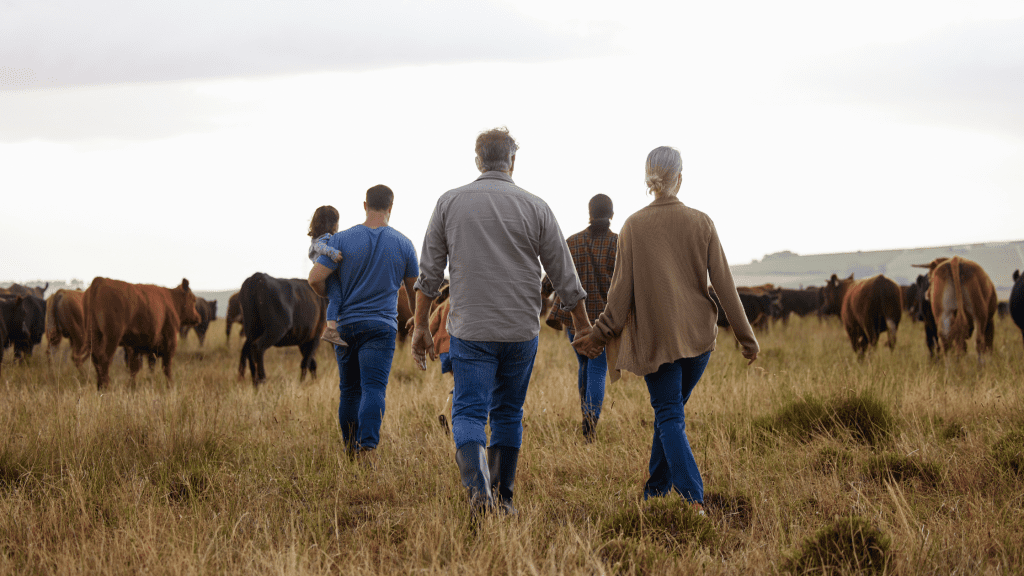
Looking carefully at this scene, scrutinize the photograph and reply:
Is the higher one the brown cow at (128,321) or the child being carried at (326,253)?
the child being carried at (326,253)

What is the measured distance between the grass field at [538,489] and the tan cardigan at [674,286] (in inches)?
32.3

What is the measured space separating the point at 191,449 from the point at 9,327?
12.0 metres

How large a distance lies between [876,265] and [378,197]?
77.3 metres

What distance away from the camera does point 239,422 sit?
21.9 feet

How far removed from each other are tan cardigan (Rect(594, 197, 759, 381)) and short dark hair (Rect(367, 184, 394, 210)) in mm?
2129

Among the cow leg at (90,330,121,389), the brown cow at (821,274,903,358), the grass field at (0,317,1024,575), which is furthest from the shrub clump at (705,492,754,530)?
the brown cow at (821,274,903,358)

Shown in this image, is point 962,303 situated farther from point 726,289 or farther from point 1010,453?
point 726,289

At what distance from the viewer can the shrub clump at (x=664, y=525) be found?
353cm

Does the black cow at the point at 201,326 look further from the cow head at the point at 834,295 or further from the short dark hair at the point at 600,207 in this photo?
the cow head at the point at 834,295

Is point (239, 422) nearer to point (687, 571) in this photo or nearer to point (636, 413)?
point (636, 413)

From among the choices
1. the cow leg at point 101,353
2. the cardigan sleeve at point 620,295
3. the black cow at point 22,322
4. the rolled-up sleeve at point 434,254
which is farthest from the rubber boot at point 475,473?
the black cow at point 22,322

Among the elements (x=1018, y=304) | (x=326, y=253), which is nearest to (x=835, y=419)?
(x=326, y=253)

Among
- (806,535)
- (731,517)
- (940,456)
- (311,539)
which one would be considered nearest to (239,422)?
(311,539)

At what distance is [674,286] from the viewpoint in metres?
3.92
